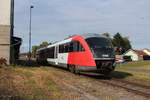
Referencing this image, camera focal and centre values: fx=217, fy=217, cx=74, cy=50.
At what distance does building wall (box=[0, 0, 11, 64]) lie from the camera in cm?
1945

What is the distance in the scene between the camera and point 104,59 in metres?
14.2

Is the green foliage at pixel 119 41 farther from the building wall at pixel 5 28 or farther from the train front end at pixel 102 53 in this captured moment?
the train front end at pixel 102 53

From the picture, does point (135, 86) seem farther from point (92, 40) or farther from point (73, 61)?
point (73, 61)

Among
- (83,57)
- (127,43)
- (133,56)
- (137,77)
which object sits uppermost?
(127,43)

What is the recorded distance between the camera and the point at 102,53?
14320 millimetres

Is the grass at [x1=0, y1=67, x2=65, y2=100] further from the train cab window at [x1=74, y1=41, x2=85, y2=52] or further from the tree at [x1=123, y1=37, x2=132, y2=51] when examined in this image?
the tree at [x1=123, y1=37, x2=132, y2=51]

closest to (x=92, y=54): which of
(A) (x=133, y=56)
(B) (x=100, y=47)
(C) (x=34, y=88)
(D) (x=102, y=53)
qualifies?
(D) (x=102, y=53)

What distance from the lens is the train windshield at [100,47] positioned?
14289mm

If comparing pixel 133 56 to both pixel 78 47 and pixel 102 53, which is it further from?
pixel 102 53

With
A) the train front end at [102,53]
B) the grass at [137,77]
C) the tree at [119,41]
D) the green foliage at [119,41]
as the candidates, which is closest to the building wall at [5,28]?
the train front end at [102,53]

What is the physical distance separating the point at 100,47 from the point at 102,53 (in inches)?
20.9

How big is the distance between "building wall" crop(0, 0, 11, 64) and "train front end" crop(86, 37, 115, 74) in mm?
8326

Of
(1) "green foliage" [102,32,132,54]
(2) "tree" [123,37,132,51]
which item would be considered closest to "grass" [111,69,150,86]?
(1) "green foliage" [102,32,132,54]

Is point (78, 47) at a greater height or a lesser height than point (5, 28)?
lesser
